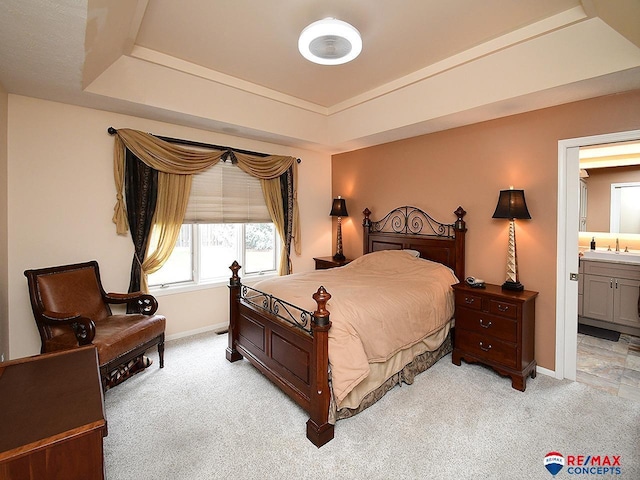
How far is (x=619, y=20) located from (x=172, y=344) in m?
4.97

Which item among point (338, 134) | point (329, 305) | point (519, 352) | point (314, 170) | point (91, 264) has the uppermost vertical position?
point (338, 134)

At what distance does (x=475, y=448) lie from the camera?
205 cm

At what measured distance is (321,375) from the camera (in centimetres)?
210

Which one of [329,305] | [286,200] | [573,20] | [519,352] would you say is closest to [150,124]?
[286,200]

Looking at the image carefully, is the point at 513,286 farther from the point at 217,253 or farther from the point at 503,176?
the point at 217,253

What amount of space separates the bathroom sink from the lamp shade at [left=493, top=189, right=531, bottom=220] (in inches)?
72.4

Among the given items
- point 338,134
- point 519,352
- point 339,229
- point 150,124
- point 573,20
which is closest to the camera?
point 573,20

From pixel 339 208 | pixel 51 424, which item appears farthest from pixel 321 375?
pixel 339 208

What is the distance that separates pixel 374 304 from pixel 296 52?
251cm

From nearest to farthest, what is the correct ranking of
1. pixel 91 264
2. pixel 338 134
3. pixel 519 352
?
1. pixel 519 352
2. pixel 91 264
3. pixel 338 134

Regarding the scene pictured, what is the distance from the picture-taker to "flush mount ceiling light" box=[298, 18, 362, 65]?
2.25 meters

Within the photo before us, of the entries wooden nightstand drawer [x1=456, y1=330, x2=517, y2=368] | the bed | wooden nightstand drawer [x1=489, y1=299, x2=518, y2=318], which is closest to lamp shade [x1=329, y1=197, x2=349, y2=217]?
the bed

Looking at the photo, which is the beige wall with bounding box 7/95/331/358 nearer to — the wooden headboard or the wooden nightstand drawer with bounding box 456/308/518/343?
the wooden headboard

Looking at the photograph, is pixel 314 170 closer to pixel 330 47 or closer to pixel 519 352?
pixel 330 47
